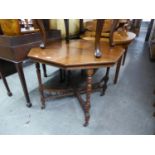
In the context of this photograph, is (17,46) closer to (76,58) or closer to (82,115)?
(76,58)

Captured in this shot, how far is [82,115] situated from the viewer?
1454mm

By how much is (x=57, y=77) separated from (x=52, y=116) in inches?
34.4

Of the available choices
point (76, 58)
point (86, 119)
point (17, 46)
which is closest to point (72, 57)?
point (76, 58)

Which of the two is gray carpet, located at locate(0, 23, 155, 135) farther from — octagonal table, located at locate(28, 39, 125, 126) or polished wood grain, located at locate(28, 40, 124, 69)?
polished wood grain, located at locate(28, 40, 124, 69)

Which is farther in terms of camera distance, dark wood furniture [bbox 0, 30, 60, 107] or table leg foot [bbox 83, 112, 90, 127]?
table leg foot [bbox 83, 112, 90, 127]

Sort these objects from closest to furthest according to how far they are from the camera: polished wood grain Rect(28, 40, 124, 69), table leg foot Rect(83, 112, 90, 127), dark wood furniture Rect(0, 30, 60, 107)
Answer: polished wood grain Rect(28, 40, 124, 69)
dark wood furniture Rect(0, 30, 60, 107)
table leg foot Rect(83, 112, 90, 127)

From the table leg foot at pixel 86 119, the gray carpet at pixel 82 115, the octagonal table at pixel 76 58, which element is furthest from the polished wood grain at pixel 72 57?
the gray carpet at pixel 82 115

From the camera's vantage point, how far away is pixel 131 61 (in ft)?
9.82

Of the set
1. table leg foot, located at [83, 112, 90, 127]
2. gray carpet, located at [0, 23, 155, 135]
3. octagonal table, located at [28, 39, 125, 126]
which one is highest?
octagonal table, located at [28, 39, 125, 126]

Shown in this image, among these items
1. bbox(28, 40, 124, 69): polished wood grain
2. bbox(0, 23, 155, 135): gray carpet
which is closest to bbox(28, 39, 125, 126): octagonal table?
bbox(28, 40, 124, 69): polished wood grain

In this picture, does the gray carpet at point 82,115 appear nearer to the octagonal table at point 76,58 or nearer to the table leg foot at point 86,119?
the table leg foot at point 86,119

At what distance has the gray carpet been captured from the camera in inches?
51.3
